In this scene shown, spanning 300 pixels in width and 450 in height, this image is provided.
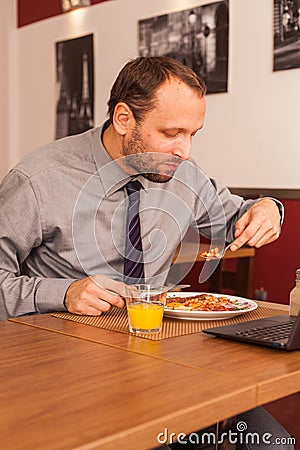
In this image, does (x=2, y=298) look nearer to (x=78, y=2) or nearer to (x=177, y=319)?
(x=177, y=319)

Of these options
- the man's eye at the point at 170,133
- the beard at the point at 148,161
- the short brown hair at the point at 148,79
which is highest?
the short brown hair at the point at 148,79

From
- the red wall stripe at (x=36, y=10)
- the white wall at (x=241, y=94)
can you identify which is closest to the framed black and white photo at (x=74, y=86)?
the white wall at (x=241, y=94)

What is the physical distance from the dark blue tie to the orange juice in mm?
439

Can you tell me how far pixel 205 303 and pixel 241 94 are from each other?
248 cm

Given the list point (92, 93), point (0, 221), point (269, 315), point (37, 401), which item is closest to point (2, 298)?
point (0, 221)

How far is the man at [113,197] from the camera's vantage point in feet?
6.35

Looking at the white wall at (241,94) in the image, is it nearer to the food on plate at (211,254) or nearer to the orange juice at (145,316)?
the food on plate at (211,254)

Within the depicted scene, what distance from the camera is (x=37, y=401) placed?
1.03 metres

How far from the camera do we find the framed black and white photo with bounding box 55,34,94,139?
16.5 ft

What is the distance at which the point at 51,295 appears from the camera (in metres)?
1.76

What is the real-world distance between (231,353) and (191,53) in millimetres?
3214

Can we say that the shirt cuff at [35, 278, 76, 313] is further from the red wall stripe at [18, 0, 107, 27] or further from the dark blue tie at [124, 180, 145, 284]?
the red wall stripe at [18, 0, 107, 27]

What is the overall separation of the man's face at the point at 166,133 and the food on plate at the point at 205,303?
402 mm
